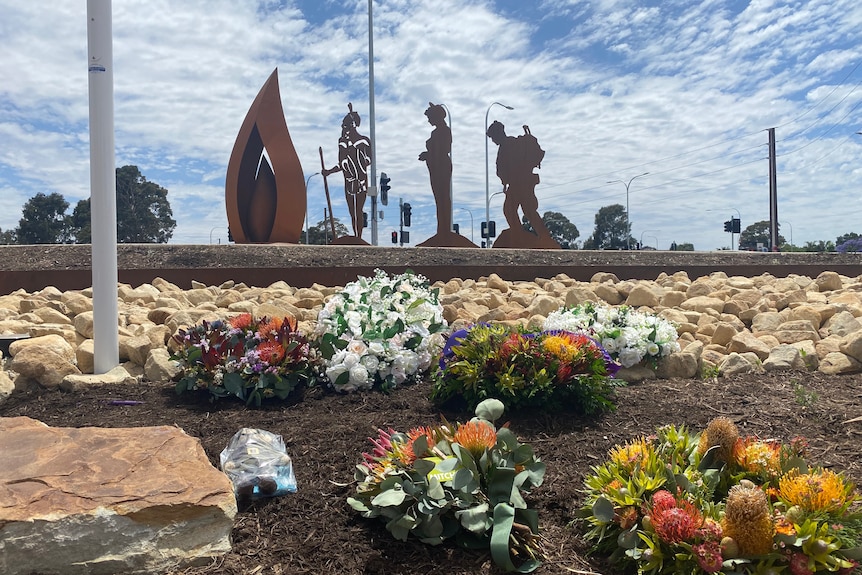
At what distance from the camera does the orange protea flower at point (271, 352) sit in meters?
3.82

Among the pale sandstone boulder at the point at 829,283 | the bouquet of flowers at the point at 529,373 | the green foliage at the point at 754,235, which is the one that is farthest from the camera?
the green foliage at the point at 754,235

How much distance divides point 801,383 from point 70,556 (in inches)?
163

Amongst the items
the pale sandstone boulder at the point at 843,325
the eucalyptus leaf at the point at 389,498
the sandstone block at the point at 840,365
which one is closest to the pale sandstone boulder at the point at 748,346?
the sandstone block at the point at 840,365

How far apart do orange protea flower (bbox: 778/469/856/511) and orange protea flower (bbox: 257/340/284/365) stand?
2.69 metres

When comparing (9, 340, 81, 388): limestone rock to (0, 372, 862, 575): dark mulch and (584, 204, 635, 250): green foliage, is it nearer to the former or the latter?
(0, 372, 862, 575): dark mulch

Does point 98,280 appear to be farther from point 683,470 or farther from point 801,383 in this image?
point 801,383

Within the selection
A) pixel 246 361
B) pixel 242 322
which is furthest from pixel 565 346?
pixel 242 322

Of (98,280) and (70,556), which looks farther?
(98,280)

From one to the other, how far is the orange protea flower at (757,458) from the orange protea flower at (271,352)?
2525mm

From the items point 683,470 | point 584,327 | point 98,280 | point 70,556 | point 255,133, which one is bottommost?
point 70,556

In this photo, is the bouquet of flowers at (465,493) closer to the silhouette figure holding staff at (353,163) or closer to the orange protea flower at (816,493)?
the orange protea flower at (816,493)

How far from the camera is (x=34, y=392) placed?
3.98 m

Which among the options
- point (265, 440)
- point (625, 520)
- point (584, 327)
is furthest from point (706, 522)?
point (584, 327)

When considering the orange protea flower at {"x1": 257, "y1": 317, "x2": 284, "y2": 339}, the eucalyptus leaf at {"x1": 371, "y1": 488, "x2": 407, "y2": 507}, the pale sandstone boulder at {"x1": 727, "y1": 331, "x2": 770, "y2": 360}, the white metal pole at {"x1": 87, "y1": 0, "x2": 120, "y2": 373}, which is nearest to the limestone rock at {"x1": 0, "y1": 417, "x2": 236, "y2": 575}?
the eucalyptus leaf at {"x1": 371, "y1": 488, "x2": 407, "y2": 507}
